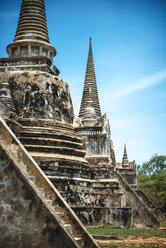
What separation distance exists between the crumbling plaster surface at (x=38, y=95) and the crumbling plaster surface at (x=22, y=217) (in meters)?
11.8

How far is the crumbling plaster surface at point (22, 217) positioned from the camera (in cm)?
646

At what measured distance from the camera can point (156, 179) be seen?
52094 millimetres

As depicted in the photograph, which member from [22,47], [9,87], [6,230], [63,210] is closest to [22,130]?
[9,87]

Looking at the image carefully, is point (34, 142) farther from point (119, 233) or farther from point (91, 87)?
point (91, 87)

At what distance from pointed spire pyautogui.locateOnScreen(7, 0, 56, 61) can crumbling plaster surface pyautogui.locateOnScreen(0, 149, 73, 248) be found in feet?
51.3

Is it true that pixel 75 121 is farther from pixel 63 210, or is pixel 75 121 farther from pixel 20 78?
pixel 63 210

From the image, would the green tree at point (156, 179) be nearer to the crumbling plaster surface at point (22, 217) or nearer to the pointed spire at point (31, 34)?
the pointed spire at point (31, 34)

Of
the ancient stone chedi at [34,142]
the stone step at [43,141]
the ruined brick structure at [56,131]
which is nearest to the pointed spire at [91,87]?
the ruined brick structure at [56,131]

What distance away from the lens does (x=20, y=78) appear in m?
19.4

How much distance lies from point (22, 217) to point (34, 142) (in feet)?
35.8

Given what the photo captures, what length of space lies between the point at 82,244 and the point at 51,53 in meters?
16.8

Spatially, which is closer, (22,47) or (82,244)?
(82,244)

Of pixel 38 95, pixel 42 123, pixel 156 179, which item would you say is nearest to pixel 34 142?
pixel 42 123

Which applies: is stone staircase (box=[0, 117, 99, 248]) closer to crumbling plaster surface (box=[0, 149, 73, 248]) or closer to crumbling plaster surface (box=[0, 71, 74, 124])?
crumbling plaster surface (box=[0, 149, 73, 248])
